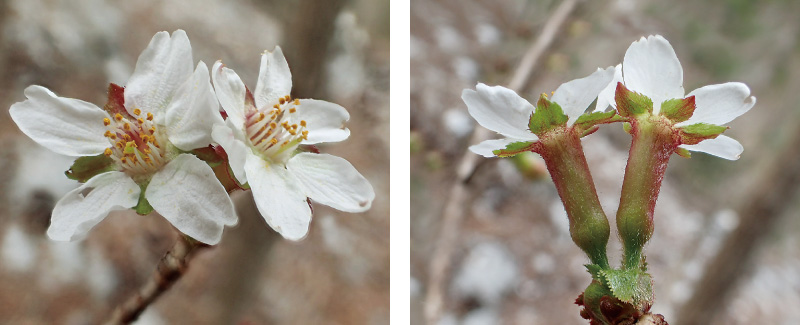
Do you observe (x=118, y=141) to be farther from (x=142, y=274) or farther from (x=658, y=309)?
(x=658, y=309)

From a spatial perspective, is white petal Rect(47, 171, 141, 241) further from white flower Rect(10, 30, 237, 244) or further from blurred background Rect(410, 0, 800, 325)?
blurred background Rect(410, 0, 800, 325)

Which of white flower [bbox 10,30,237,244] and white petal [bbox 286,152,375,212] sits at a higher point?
white petal [bbox 286,152,375,212]

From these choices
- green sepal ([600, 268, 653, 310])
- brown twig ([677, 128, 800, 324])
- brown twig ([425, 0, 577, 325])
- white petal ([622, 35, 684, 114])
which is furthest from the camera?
brown twig ([425, 0, 577, 325])

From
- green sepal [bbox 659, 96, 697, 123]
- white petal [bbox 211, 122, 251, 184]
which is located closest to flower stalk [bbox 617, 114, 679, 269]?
green sepal [bbox 659, 96, 697, 123]

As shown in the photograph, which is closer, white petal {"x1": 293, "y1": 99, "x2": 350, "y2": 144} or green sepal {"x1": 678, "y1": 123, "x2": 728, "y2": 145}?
green sepal {"x1": 678, "y1": 123, "x2": 728, "y2": 145}

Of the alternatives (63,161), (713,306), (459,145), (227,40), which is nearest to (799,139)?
(713,306)

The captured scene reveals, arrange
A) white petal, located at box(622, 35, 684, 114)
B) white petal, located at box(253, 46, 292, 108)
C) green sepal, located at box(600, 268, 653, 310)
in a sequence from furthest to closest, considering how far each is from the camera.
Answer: white petal, located at box(253, 46, 292, 108), white petal, located at box(622, 35, 684, 114), green sepal, located at box(600, 268, 653, 310)

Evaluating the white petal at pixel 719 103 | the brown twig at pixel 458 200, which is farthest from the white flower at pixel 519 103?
the brown twig at pixel 458 200

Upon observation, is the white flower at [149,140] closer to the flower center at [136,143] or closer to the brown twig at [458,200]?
the flower center at [136,143]
